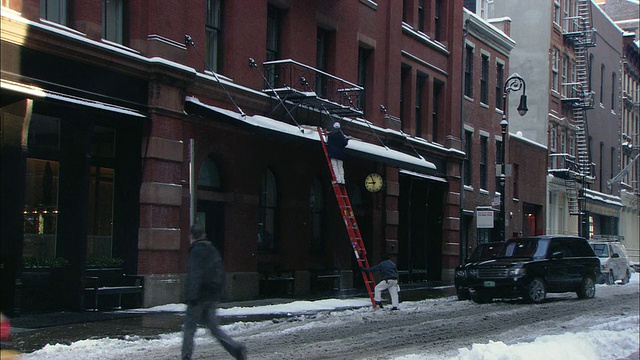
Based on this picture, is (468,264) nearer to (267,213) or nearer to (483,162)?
(267,213)

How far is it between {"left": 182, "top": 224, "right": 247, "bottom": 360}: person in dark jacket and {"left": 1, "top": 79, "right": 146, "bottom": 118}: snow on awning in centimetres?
676

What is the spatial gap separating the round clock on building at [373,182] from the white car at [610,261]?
11973mm

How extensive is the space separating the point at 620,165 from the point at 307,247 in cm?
4340

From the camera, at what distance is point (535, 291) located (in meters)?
22.5

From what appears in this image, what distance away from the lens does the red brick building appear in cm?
1653

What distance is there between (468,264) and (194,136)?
8507mm

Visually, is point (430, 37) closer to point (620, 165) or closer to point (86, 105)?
point (86, 105)

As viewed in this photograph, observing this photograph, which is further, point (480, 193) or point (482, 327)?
point (480, 193)

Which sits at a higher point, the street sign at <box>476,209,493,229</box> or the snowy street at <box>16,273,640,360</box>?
the street sign at <box>476,209,493,229</box>

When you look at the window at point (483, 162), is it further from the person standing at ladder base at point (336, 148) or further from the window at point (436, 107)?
the person standing at ladder base at point (336, 148)

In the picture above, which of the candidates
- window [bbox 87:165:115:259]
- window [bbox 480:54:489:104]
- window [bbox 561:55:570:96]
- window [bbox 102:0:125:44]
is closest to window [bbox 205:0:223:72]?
window [bbox 102:0:125:44]

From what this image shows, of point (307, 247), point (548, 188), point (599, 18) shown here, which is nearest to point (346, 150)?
point (307, 247)

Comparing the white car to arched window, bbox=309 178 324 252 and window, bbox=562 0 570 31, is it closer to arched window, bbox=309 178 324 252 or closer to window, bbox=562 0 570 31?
arched window, bbox=309 178 324 252

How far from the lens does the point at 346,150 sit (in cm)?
2255
